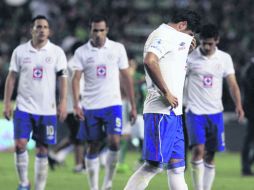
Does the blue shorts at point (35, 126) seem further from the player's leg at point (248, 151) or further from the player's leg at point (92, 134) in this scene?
the player's leg at point (248, 151)

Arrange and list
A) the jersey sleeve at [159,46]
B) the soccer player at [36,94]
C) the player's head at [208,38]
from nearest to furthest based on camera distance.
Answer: the jersey sleeve at [159,46], the soccer player at [36,94], the player's head at [208,38]

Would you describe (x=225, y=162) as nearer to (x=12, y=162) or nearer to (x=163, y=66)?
(x=12, y=162)

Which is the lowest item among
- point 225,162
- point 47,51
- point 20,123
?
point 225,162

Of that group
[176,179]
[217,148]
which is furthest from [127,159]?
[176,179]

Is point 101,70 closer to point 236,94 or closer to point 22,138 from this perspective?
point 22,138

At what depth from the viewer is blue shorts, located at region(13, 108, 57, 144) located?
40.0 feet

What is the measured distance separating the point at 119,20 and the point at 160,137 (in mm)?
19416

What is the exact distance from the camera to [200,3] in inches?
1131

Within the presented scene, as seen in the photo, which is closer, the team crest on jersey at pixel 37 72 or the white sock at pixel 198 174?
the team crest on jersey at pixel 37 72

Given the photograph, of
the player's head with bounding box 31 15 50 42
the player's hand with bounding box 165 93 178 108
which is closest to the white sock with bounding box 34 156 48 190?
the player's head with bounding box 31 15 50 42

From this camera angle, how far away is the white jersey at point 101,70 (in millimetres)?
12828

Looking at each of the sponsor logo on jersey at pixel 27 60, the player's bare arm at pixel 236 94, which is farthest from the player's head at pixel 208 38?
the sponsor logo on jersey at pixel 27 60

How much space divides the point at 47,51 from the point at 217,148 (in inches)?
105

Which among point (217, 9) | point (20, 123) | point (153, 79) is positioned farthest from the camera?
point (217, 9)
